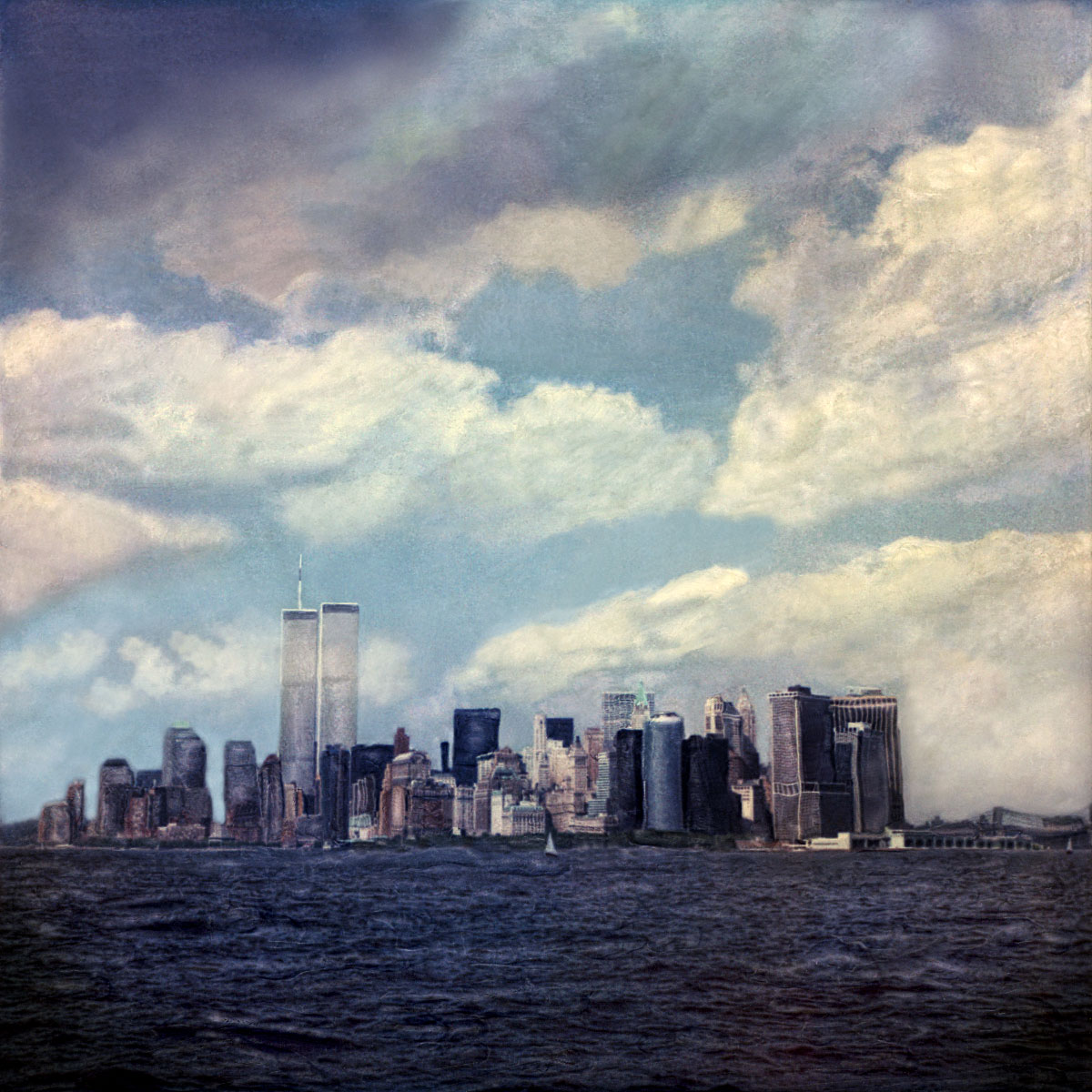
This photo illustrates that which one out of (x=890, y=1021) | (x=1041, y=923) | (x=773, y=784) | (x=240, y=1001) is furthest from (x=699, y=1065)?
(x=773, y=784)

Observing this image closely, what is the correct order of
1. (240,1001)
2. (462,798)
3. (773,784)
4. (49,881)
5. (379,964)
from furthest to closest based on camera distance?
(462,798) → (773,784) → (49,881) → (379,964) → (240,1001)

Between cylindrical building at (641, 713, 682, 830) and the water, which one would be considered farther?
cylindrical building at (641, 713, 682, 830)

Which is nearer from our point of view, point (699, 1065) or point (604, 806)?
point (699, 1065)

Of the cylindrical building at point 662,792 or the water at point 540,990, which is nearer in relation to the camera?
the water at point 540,990

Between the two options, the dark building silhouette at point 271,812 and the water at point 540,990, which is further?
the dark building silhouette at point 271,812

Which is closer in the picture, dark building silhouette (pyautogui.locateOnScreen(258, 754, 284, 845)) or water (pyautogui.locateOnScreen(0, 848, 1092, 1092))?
water (pyautogui.locateOnScreen(0, 848, 1092, 1092))

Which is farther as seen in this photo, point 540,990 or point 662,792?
point 662,792

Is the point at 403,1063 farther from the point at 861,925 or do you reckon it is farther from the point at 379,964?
the point at 861,925

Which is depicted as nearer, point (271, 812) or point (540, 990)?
point (540, 990)
